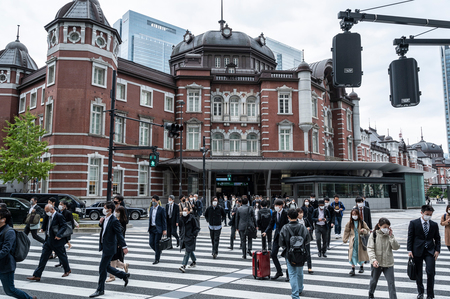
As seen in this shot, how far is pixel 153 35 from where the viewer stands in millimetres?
168625

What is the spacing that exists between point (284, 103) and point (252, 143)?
522 centimetres

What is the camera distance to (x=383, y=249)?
6.14m

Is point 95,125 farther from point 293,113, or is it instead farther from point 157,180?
point 293,113

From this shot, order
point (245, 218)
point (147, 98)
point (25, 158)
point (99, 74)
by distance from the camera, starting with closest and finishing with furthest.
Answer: point (245, 218), point (25, 158), point (99, 74), point (147, 98)

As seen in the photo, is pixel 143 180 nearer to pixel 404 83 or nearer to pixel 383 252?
pixel 383 252

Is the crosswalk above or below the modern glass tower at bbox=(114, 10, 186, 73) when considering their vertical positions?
below

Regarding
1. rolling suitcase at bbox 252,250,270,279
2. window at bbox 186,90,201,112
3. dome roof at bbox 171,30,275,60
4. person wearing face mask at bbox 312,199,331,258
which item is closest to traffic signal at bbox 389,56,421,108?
rolling suitcase at bbox 252,250,270,279

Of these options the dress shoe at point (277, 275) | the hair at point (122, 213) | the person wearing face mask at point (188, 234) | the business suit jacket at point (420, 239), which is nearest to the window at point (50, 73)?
the hair at point (122, 213)

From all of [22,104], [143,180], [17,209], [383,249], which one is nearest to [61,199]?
[17,209]

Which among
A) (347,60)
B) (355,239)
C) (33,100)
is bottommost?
(355,239)

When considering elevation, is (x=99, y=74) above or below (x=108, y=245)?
above

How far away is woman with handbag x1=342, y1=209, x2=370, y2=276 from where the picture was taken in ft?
27.4

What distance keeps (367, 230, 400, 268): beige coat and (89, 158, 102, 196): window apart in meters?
25.0

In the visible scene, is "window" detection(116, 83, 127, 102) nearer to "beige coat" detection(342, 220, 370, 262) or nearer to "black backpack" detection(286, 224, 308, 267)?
"beige coat" detection(342, 220, 370, 262)
